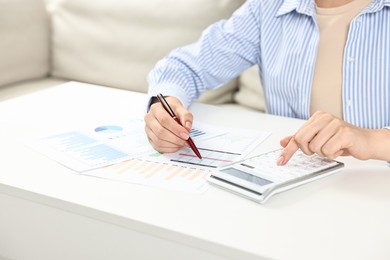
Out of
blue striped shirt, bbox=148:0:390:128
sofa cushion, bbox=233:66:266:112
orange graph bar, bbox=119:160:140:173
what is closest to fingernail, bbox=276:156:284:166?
orange graph bar, bbox=119:160:140:173

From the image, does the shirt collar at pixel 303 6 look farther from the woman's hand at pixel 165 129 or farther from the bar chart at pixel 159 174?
the bar chart at pixel 159 174

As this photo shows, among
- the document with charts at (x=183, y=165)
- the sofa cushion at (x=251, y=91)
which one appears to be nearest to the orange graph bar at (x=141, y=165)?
the document with charts at (x=183, y=165)

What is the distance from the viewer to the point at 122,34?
6.00ft

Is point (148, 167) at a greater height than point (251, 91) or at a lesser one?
greater

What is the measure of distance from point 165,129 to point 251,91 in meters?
0.85

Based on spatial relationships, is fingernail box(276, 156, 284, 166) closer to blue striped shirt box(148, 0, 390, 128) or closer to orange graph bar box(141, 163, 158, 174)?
orange graph bar box(141, 163, 158, 174)

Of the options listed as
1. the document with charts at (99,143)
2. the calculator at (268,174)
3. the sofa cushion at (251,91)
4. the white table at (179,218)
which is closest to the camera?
the white table at (179,218)

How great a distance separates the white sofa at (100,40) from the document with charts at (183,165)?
77 cm

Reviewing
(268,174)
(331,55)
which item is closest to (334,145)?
(268,174)

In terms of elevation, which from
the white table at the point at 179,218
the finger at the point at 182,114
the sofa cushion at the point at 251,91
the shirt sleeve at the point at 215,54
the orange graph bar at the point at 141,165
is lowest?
the sofa cushion at the point at 251,91

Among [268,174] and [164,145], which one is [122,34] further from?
[268,174]

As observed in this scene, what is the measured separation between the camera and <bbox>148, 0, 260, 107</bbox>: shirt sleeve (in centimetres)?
121

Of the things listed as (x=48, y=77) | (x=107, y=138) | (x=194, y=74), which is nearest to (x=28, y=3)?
(x=48, y=77)

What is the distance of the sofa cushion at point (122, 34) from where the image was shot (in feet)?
5.58
